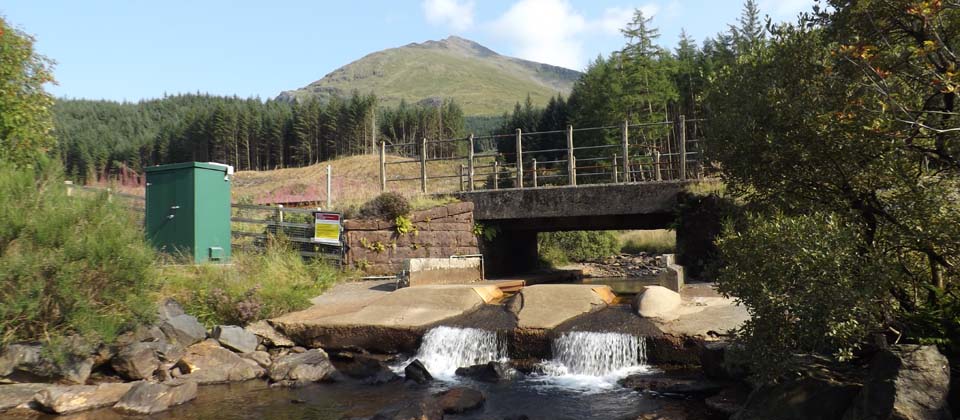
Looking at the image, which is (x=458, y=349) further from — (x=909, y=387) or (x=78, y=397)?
(x=909, y=387)

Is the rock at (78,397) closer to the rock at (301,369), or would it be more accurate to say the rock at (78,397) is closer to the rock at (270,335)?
the rock at (301,369)

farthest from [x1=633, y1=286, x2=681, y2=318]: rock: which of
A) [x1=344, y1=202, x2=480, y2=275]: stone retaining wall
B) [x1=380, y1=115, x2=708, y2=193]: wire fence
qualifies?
[x1=344, y1=202, x2=480, y2=275]: stone retaining wall

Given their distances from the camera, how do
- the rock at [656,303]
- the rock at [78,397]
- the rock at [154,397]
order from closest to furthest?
the rock at [78,397], the rock at [154,397], the rock at [656,303]

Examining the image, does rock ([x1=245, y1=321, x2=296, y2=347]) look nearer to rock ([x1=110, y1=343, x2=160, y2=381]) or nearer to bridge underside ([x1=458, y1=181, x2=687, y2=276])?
rock ([x1=110, y1=343, x2=160, y2=381])

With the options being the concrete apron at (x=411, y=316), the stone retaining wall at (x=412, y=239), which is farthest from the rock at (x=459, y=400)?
the stone retaining wall at (x=412, y=239)

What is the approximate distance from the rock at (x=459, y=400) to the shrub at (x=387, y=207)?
7167mm

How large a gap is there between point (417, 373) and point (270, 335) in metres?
2.79

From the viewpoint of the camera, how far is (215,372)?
8.75 m

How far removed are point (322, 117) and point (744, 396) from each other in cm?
6472

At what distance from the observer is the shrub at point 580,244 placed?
27434mm

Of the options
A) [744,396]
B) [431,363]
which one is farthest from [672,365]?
[431,363]

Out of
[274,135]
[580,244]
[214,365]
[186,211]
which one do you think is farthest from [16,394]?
[274,135]

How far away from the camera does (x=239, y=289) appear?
35.2ft

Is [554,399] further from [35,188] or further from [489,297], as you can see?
[35,188]
